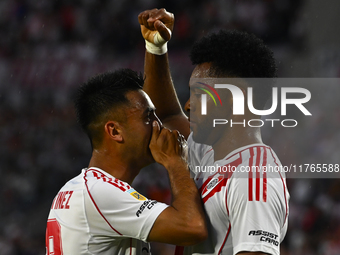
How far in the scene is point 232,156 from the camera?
8.06ft

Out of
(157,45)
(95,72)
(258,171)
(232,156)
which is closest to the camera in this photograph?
(258,171)

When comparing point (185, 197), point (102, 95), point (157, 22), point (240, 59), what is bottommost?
point (185, 197)

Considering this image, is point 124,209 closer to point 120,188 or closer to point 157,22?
point 120,188

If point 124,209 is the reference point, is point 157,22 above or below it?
above

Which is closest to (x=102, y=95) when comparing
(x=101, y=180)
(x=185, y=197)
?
(x=101, y=180)

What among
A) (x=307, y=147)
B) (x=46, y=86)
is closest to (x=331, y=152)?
(x=307, y=147)

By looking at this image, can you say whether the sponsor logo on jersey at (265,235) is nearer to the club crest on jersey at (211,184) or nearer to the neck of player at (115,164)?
the club crest on jersey at (211,184)

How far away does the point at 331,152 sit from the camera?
707cm

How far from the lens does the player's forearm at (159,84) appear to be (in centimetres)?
331

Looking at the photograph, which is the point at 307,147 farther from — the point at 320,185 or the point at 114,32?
the point at 114,32

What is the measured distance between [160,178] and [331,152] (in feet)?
10.2

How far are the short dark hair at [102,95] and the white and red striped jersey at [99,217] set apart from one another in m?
0.35

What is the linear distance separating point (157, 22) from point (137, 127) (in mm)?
722

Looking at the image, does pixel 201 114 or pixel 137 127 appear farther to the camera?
pixel 137 127
